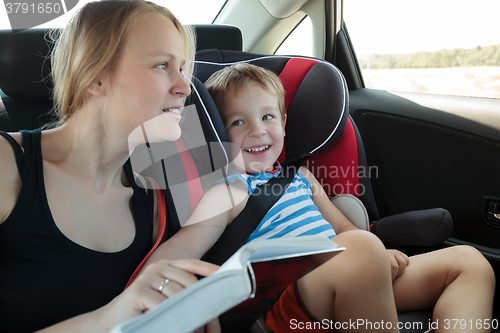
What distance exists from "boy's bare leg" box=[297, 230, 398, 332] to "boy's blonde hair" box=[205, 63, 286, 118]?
0.62m

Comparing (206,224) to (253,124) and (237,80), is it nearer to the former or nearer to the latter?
(253,124)

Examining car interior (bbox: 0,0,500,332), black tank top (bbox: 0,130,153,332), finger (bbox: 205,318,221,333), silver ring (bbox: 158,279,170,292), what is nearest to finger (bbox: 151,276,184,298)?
silver ring (bbox: 158,279,170,292)

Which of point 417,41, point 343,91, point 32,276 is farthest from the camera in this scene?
point 417,41

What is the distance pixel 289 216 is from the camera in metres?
1.12

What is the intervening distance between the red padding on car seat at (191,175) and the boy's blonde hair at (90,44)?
0.96ft

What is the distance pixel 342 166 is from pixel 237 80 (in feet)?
1.60

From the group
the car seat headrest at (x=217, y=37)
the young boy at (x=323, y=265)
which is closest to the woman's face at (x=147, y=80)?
the young boy at (x=323, y=265)

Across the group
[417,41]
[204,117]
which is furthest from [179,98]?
[417,41]

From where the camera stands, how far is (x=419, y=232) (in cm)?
112

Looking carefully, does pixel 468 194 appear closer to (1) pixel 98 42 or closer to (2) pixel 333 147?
(2) pixel 333 147

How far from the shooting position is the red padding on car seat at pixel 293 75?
1408mm

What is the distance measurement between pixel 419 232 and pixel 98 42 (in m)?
1.01

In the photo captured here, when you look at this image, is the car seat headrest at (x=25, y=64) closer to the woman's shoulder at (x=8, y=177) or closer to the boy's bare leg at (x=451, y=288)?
the woman's shoulder at (x=8, y=177)

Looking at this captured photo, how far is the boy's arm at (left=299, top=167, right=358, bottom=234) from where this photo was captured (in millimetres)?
1237
